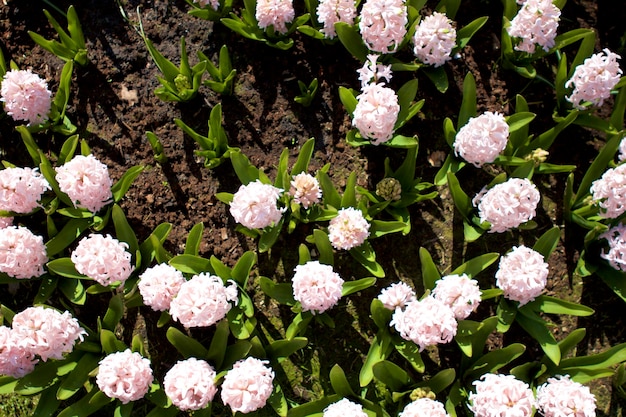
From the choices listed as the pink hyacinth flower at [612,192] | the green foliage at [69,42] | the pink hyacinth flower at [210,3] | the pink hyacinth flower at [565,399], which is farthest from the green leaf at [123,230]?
the pink hyacinth flower at [612,192]

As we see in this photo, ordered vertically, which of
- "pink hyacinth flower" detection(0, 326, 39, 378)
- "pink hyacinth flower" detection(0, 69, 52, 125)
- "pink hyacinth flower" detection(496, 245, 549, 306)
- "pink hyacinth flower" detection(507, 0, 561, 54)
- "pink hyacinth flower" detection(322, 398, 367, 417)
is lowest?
"pink hyacinth flower" detection(322, 398, 367, 417)

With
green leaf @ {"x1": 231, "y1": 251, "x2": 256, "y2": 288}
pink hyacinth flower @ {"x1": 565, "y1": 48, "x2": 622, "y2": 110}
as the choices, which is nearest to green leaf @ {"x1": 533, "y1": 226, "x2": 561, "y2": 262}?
pink hyacinth flower @ {"x1": 565, "y1": 48, "x2": 622, "y2": 110}

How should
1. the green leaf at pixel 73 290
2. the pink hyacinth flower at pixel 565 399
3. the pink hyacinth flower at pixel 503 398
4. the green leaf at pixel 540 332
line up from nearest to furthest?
the pink hyacinth flower at pixel 503 398
the pink hyacinth flower at pixel 565 399
the green leaf at pixel 540 332
the green leaf at pixel 73 290

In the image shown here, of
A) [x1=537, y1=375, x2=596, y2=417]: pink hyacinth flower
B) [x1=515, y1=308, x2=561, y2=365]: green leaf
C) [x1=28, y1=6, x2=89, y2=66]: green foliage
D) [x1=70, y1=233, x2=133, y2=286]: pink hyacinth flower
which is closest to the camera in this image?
[x1=537, y1=375, x2=596, y2=417]: pink hyacinth flower

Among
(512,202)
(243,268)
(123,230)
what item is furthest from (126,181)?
(512,202)

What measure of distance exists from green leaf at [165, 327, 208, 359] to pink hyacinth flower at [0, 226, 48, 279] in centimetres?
94

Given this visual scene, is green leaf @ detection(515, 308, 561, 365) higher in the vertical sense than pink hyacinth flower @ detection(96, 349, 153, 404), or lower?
lower

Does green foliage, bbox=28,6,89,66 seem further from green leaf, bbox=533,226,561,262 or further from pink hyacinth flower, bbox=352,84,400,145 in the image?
green leaf, bbox=533,226,561,262

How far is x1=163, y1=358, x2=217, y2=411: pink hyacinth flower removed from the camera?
10.1 ft

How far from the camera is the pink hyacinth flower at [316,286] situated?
10.3ft

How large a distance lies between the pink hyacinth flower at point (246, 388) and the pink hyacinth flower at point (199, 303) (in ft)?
1.11

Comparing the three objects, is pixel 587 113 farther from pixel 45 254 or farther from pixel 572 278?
pixel 45 254

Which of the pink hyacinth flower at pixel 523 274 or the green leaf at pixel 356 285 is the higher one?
the pink hyacinth flower at pixel 523 274

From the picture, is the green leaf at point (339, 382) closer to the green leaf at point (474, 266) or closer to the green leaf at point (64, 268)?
the green leaf at point (474, 266)
